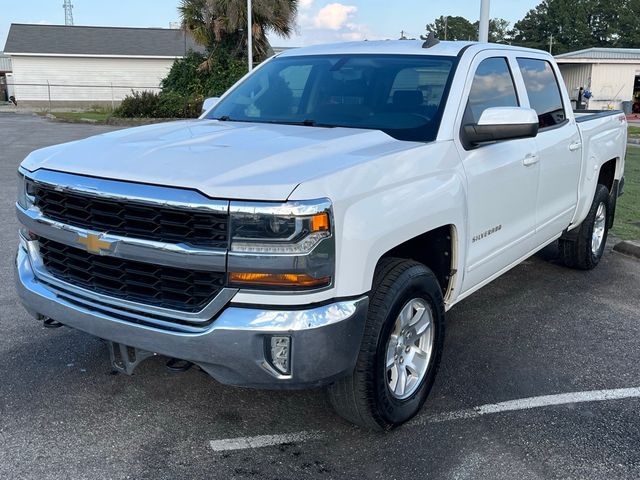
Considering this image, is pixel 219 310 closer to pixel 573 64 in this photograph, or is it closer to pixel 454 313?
pixel 454 313

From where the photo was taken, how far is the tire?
6262 millimetres

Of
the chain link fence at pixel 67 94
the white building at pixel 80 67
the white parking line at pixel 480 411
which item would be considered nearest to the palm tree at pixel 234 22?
the white building at pixel 80 67

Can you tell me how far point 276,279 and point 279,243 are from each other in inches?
6.0

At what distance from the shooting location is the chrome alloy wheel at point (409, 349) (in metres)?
3.40

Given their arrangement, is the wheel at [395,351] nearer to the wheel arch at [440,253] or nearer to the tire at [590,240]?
the wheel arch at [440,253]

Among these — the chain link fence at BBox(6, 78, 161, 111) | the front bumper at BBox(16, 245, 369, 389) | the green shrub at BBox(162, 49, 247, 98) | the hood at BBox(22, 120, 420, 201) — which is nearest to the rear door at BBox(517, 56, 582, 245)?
the hood at BBox(22, 120, 420, 201)

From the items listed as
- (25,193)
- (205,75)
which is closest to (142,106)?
(205,75)

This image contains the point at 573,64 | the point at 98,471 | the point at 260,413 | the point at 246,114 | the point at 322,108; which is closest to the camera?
the point at 98,471

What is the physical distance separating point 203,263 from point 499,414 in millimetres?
1933

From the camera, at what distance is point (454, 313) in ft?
17.4

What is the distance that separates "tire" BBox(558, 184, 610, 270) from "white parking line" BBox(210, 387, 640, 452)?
249 centimetres

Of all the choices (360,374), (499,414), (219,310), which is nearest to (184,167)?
(219,310)

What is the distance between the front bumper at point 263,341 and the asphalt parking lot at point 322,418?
55 centimetres

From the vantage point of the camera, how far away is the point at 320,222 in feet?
9.11
